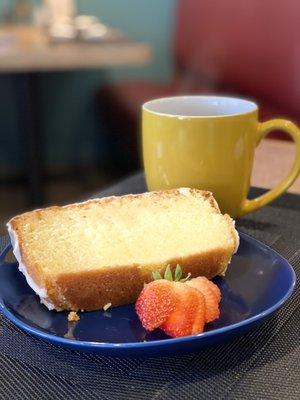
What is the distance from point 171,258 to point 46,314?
12 centimetres

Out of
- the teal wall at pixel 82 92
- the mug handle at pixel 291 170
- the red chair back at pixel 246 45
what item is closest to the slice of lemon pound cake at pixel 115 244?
the mug handle at pixel 291 170

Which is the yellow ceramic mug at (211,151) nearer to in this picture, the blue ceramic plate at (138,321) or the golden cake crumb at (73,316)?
the blue ceramic plate at (138,321)

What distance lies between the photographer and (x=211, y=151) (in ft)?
2.22

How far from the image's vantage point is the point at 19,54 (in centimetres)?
166

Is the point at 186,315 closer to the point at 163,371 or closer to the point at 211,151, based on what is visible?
the point at 163,371

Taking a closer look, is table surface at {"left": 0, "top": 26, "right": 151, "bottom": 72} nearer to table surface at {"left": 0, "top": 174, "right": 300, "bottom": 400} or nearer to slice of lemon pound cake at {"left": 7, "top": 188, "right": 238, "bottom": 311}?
slice of lemon pound cake at {"left": 7, "top": 188, "right": 238, "bottom": 311}

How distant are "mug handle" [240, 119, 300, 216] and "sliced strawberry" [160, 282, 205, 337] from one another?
27 centimetres

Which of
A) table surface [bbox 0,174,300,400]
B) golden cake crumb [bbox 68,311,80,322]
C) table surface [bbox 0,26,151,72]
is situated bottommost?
table surface [bbox 0,26,151,72]

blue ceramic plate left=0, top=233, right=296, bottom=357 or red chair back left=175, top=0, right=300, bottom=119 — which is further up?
blue ceramic plate left=0, top=233, right=296, bottom=357

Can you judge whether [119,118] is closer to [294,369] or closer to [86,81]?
[86,81]

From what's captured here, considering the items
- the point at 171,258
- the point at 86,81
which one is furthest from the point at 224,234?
the point at 86,81

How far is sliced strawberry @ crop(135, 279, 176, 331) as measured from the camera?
463 millimetres

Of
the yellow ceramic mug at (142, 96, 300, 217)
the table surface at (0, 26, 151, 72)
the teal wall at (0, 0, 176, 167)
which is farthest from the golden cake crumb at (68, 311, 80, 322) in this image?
the teal wall at (0, 0, 176, 167)

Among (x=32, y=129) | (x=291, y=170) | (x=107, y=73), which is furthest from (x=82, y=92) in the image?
(x=291, y=170)
